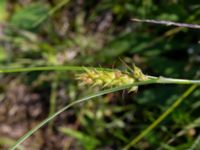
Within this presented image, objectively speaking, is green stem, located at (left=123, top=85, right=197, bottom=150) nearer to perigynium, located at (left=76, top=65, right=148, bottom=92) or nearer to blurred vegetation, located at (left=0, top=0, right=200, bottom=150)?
blurred vegetation, located at (left=0, top=0, right=200, bottom=150)

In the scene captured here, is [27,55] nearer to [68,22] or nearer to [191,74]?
[68,22]

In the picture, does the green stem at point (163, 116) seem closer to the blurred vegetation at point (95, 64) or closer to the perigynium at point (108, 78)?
the blurred vegetation at point (95, 64)

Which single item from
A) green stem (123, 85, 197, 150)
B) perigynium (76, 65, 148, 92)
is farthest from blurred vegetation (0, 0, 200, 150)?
perigynium (76, 65, 148, 92)

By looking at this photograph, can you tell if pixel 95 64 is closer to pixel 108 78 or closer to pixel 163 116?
pixel 163 116

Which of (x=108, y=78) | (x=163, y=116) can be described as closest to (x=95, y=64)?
(x=163, y=116)

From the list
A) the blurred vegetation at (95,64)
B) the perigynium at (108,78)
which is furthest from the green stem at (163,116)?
the perigynium at (108,78)
